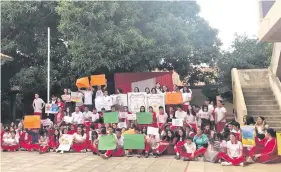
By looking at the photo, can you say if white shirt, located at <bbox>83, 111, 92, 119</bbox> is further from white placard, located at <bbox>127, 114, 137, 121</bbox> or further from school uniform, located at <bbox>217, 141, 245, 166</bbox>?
school uniform, located at <bbox>217, 141, 245, 166</bbox>

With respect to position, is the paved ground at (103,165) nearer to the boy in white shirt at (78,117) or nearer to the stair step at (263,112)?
the boy in white shirt at (78,117)

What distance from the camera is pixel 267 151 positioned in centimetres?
869

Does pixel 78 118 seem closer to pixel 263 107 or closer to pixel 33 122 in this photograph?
pixel 33 122

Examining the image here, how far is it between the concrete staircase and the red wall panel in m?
3.65

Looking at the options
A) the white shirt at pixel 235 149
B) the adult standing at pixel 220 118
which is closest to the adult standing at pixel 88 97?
the adult standing at pixel 220 118

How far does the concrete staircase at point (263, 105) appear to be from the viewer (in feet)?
38.1

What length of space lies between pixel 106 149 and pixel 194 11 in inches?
371

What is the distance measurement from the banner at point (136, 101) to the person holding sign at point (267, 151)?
→ 449cm

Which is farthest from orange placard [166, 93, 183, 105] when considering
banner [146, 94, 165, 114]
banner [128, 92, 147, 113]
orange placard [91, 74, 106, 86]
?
orange placard [91, 74, 106, 86]

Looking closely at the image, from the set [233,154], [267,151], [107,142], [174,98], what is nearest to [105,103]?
[174,98]

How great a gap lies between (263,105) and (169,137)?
4.38 meters

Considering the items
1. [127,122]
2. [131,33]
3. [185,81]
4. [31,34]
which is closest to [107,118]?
[127,122]

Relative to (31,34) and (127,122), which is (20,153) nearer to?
(127,122)

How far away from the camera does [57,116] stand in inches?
483
